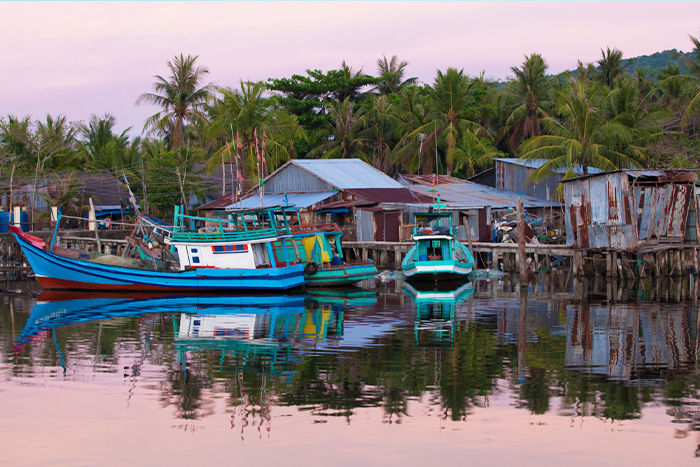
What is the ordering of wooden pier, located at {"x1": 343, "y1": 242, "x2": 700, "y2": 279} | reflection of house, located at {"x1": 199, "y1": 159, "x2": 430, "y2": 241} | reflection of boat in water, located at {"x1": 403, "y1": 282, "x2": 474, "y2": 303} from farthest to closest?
reflection of house, located at {"x1": 199, "y1": 159, "x2": 430, "y2": 241}, wooden pier, located at {"x1": 343, "y1": 242, "x2": 700, "y2": 279}, reflection of boat in water, located at {"x1": 403, "y1": 282, "x2": 474, "y2": 303}

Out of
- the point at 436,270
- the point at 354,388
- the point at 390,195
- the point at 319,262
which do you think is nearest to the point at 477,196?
the point at 390,195

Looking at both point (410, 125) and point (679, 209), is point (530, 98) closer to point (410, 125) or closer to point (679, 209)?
point (410, 125)

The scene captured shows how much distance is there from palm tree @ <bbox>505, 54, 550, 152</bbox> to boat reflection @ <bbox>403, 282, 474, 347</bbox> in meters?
27.5

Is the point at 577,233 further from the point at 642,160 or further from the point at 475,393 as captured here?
the point at 475,393

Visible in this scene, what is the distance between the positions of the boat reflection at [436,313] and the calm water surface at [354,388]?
0.14 meters

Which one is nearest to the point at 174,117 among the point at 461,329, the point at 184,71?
the point at 184,71

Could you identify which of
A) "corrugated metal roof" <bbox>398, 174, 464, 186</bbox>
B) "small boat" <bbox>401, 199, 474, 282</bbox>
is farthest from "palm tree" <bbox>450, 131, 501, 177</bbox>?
"small boat" <bbox>401, 199, 474, 282</bbox>

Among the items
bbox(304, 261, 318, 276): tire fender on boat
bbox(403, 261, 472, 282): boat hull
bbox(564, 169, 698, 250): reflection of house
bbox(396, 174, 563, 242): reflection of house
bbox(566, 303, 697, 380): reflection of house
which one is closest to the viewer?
bbox(566, 303, 697, 380): reflection of house

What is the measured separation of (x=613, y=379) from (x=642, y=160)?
32.2 metres

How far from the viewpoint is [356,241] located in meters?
40.8

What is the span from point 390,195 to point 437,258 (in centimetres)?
1076

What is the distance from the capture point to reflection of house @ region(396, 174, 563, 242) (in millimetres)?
41469

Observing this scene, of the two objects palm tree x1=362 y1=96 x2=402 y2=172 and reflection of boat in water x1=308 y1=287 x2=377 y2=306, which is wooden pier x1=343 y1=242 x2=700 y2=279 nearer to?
reflection of boat in water x1=308 y1=287 x2=377 y2=306

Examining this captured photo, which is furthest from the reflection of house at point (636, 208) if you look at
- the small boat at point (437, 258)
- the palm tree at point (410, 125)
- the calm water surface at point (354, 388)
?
the palm tree at point (410, 125)
